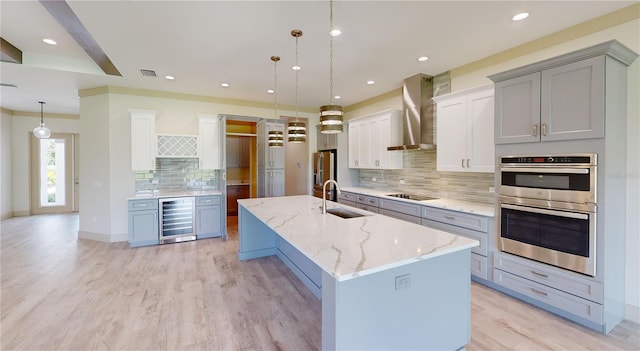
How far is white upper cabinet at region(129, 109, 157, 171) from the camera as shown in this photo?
4.86 metres

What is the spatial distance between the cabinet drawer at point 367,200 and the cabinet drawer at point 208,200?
2636 mm

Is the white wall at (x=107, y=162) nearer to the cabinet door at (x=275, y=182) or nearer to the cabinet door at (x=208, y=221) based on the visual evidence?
the cabinet door at (x=208, y=221)

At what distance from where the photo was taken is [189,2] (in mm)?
2418

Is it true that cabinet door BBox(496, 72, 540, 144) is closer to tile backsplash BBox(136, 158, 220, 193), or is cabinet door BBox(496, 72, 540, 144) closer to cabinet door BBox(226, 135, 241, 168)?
tile backsplash BBox(136, 158, 220, 193)

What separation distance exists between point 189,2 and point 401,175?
401 cm

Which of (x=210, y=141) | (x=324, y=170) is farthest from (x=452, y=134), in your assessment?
(x=210, y=141)

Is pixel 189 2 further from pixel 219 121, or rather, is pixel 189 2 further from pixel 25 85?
pixel 25 85

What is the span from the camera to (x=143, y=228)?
4.75m

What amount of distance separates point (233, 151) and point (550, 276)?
692cm

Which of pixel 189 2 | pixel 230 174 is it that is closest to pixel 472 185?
pixel 189 2

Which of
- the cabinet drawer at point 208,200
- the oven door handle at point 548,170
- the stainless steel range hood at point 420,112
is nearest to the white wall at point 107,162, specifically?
the cabinet drawer at point 208,200

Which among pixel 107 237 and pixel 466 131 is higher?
pixel 466 131

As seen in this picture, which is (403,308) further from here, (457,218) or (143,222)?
(143,222)

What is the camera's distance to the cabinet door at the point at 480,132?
326 cm
